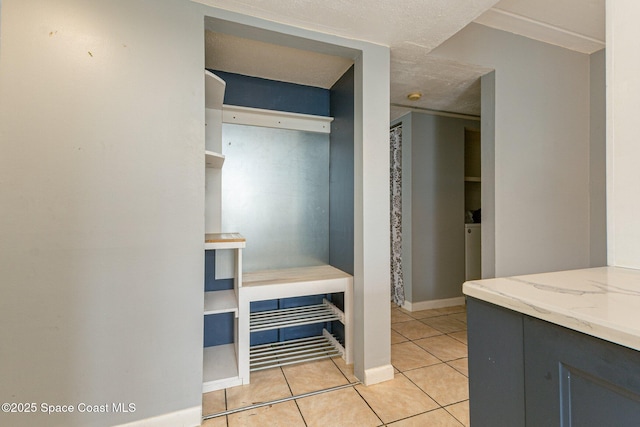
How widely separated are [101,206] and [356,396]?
5.55 ft

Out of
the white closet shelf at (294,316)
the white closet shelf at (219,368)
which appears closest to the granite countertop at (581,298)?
the white closet shelf at (294,316)

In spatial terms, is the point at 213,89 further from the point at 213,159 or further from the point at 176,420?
the point at 176,420

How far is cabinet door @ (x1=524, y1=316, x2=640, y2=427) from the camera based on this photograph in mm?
474

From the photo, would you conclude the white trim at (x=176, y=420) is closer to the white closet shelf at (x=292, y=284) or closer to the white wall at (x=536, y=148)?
the white closet shelf at (x=292, y=284)

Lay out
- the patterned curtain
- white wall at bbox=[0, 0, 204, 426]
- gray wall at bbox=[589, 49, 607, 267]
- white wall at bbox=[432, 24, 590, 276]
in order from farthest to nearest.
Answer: the patterned curtain, gray wall at bbox=[589, 49, 607, 267], white wall at bbox=[432, 24, 590, 276], white wall at bbox=[0, 0, 204, 426]

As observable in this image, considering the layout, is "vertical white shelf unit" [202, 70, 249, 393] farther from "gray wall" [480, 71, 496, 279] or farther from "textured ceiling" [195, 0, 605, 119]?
"gray wall" [480, 71, 496, 279]

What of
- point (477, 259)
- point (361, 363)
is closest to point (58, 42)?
point (361, 363)

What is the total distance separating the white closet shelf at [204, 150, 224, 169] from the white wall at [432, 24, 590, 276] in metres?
1.63

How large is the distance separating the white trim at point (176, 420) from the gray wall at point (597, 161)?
9.66 feet

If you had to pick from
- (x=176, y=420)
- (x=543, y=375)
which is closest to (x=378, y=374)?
(x=176, y=420)

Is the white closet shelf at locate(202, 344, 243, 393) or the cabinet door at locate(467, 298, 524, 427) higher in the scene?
the cabinet door at locate(467, 298, 524, 427)

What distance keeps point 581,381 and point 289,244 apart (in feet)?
6.46

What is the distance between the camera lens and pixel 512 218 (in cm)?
209

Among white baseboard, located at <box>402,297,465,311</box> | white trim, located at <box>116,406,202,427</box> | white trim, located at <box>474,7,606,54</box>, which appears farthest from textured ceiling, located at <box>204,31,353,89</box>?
white baseboard, located at <box>402,297,465,311</box>
